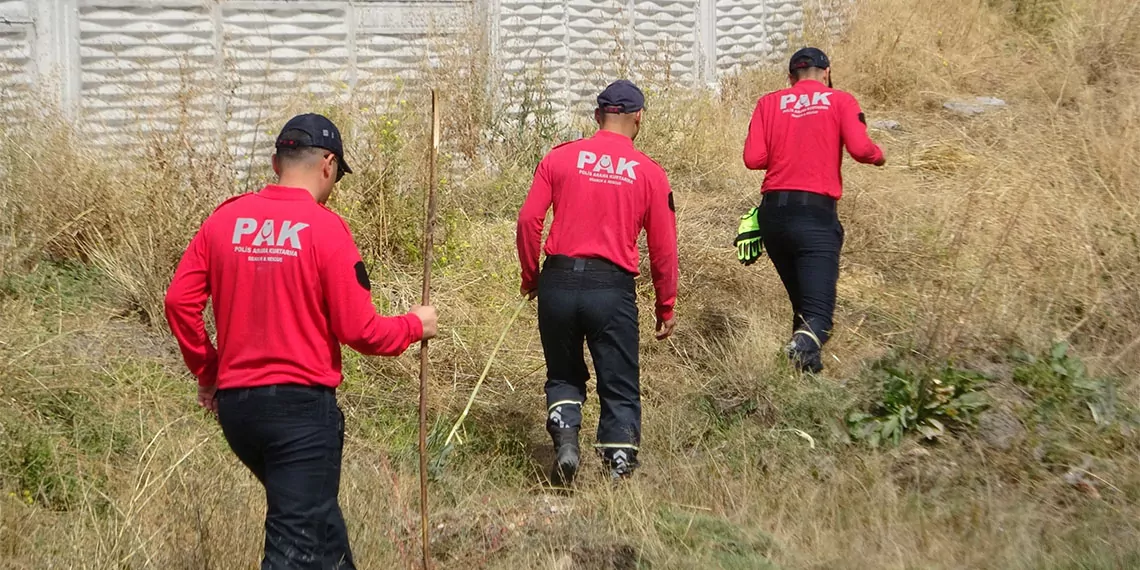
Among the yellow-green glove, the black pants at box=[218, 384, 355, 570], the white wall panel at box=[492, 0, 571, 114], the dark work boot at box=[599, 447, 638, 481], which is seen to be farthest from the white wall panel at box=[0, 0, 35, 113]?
the black pants at box=[218, 384, 355, 570]

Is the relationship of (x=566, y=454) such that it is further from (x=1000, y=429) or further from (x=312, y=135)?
(x=312, y=135)

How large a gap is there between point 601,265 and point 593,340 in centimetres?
34

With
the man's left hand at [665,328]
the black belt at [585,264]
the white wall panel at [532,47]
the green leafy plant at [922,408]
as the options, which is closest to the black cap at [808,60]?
the green leafy plant at [922,408]

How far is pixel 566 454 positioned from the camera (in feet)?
17.8

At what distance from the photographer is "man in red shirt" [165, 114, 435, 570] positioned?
3.69 meters

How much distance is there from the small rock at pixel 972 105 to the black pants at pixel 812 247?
6177 mm

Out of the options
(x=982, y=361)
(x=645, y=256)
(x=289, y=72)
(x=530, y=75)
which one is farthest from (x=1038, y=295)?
(x=289, y=72)

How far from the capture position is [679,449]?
5.87 m

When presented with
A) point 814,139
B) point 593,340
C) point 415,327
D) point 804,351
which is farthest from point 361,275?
point 814,139

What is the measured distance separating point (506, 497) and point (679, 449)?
92cm

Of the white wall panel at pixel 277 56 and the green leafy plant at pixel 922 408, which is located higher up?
the white wall panel at pixel 277 56

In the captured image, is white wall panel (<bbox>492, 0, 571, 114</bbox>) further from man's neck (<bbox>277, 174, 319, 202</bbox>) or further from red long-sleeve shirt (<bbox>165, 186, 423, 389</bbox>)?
red long-sleeve shirt (<bbox>165, 186, 423, 389</bbox>)

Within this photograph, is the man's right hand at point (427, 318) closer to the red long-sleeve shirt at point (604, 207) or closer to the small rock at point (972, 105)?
the red long-sleeve shirt at point (604, 207)

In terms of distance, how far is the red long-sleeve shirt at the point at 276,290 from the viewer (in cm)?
368
